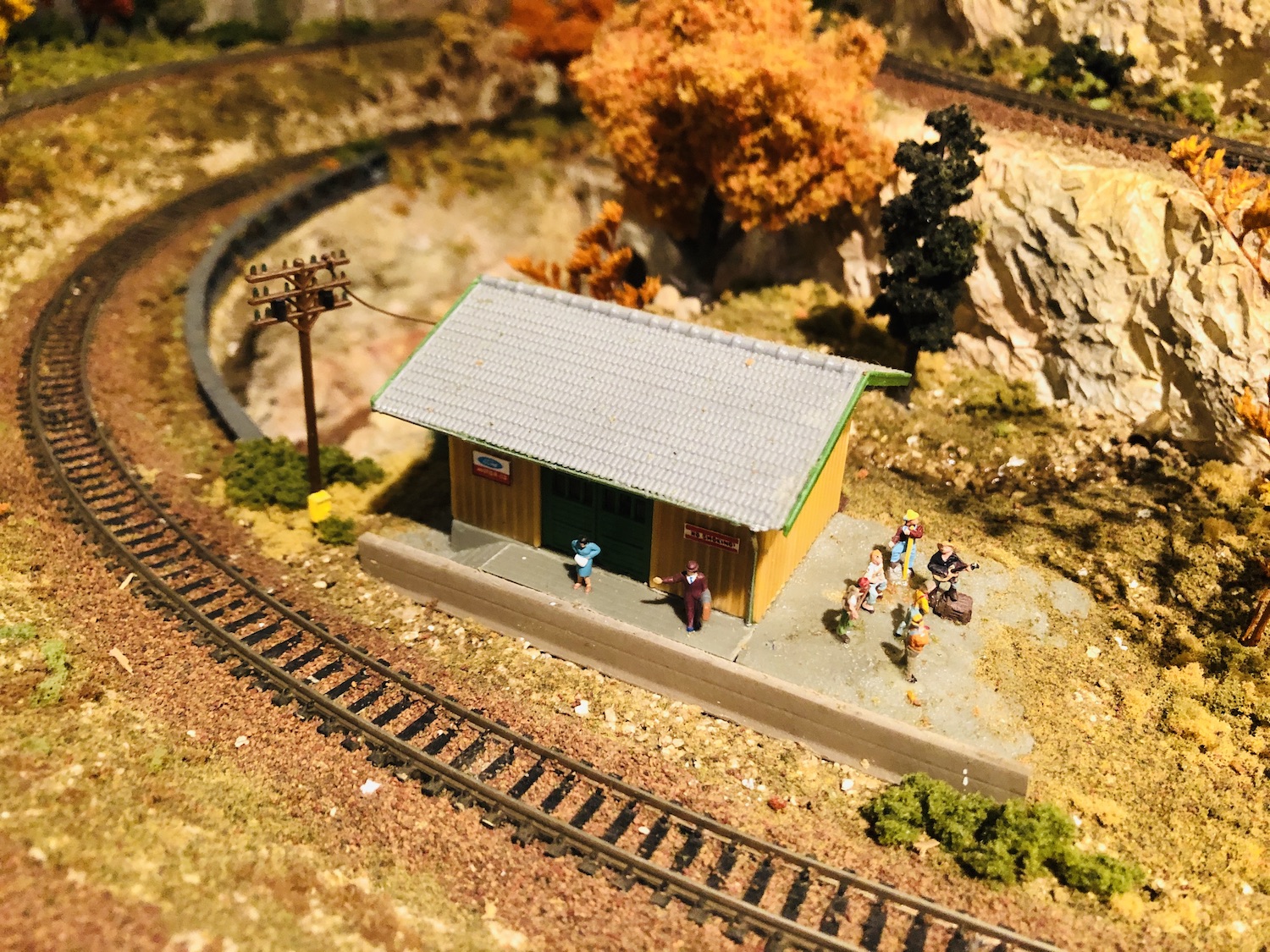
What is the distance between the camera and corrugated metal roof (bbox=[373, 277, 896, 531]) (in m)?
15.9

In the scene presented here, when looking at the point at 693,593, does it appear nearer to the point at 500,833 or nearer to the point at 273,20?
the point at 500,833

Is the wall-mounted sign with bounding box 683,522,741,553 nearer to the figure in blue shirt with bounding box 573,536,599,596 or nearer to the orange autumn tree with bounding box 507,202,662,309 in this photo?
the figure in blue shirt with bounding box 573,536,599,596

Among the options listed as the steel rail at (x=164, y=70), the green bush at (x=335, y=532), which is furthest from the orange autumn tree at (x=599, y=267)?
the steel rail at (x=164, y=70)

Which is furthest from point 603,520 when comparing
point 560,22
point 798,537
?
point 560,22

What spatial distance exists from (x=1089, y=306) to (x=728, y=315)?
911 centimetres

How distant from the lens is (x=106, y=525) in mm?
18953

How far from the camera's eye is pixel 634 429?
55.2 ft

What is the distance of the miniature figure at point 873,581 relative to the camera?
1702 cm

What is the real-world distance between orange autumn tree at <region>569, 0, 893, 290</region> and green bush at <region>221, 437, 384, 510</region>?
10.7 metres

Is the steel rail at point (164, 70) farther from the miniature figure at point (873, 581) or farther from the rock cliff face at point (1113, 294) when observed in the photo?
the miniature figure at point (873, 581)

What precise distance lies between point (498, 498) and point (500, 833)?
6.92 m

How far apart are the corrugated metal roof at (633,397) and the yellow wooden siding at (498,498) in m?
1.14

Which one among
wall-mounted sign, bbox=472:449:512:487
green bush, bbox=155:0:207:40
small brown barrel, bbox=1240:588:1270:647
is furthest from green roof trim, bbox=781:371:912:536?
green bush, bbox=155:0:207:40

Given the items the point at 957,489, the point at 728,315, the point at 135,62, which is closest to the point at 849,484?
the point at 957,489
